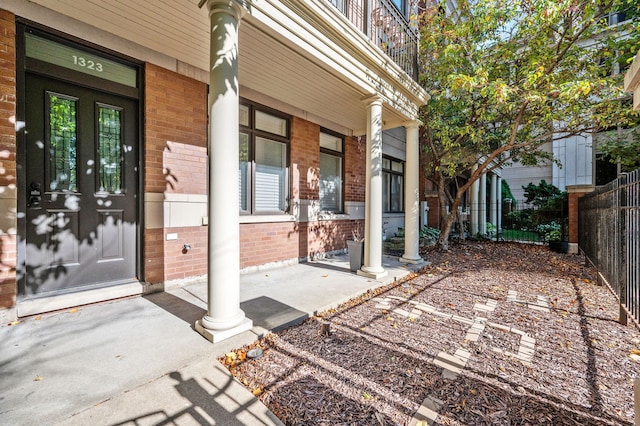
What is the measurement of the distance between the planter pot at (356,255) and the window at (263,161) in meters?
1.63

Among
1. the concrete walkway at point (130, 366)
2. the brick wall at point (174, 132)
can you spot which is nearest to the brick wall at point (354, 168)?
the brick wall at point (174, 132)

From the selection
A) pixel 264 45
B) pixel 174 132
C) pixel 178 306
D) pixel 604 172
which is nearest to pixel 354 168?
pixel 264 45

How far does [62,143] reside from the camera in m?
3.31

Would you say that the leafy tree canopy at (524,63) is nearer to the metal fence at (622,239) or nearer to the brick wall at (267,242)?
the metal fence at (622,239)

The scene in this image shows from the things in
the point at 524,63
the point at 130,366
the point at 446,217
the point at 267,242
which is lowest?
the point at 130,366

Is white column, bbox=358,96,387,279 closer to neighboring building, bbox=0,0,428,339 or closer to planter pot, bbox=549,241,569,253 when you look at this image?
neighboring building, bbox=0,0,428,339

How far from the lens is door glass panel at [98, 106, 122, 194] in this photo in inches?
141

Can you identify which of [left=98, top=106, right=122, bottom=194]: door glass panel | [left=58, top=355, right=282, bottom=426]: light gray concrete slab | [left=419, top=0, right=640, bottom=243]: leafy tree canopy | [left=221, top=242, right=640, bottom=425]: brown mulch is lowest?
[left=221, top=242, right=640, bottom=425]: brown mulch

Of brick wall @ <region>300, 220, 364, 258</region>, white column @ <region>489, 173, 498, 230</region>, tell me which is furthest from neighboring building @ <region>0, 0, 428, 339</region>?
white column @ <region>489, 173, 498, 230</region>

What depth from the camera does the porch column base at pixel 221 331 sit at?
2.58 metres

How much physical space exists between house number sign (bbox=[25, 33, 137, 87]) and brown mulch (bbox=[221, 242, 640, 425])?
12.4 feet

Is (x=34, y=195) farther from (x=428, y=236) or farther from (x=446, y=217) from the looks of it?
(x=428, y=236)

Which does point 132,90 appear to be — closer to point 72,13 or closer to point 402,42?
point 72,13

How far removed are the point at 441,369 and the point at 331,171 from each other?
5428mm
